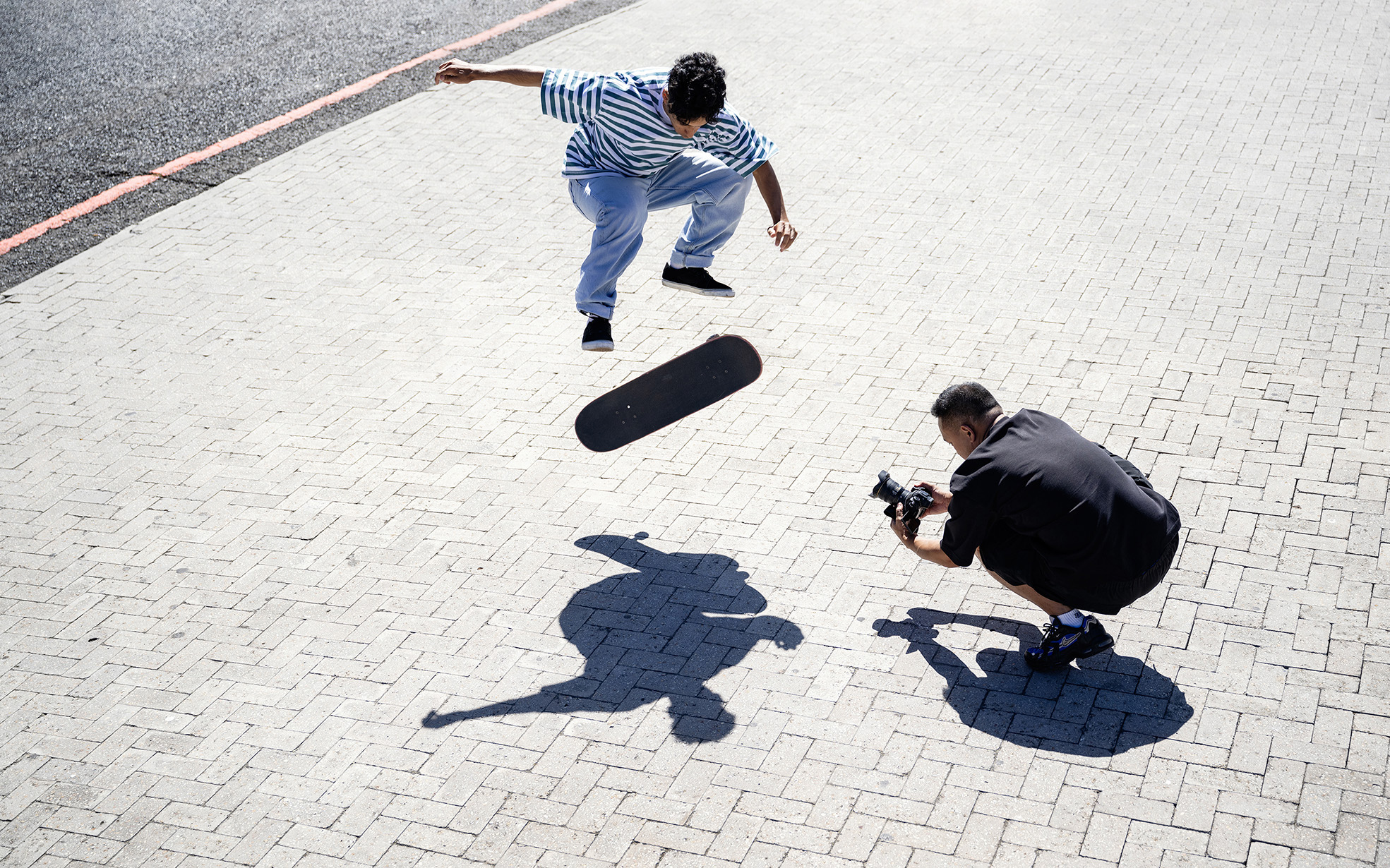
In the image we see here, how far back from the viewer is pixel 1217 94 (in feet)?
37.2

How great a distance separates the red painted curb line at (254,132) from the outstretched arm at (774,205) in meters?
6.84

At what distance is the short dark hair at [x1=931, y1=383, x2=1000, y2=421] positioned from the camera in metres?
5.01

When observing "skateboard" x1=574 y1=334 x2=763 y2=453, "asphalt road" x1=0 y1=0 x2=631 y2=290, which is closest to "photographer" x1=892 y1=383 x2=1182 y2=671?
"skateboard" x1=574 y1=334 x2=763 y2=453

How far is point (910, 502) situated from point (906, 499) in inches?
0.9

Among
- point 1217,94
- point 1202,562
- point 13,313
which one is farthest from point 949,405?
point 1217,94

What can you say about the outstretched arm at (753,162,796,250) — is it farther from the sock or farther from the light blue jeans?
the sock

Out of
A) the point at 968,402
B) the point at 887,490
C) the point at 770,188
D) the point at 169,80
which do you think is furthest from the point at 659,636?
the point at 169,80

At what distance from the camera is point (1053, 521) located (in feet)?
15.6

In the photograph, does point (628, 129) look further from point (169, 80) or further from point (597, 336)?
point (169, 80)

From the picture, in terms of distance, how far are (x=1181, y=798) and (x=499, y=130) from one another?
9.26 metres

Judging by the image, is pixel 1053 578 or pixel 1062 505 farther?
pixel 1053 578

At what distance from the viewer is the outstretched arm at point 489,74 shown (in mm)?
5910

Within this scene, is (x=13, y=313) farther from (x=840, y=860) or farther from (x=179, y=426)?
(x=840, y=860)

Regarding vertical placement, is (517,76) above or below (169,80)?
above
